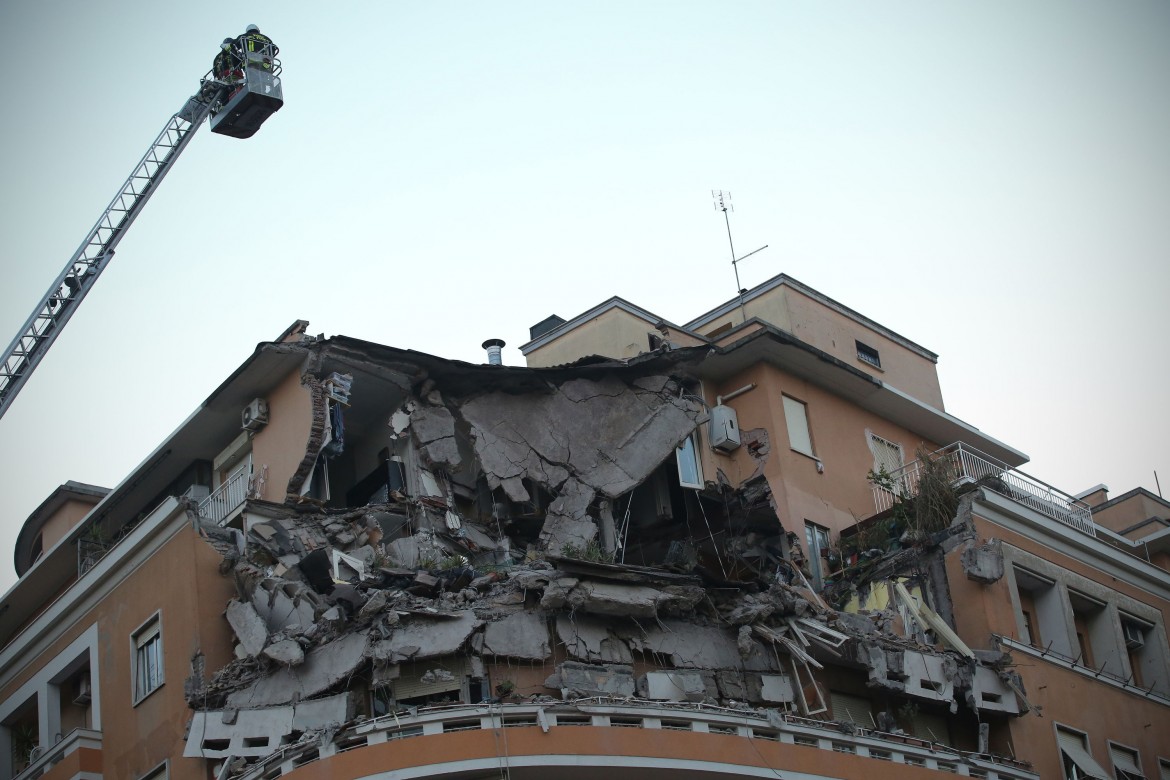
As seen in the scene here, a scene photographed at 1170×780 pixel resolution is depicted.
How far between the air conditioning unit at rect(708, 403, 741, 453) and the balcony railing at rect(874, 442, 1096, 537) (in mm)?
3223

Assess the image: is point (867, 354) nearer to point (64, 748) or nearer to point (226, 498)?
point (226, 498)

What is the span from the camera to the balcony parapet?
75.2 ft

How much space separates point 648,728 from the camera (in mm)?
23969

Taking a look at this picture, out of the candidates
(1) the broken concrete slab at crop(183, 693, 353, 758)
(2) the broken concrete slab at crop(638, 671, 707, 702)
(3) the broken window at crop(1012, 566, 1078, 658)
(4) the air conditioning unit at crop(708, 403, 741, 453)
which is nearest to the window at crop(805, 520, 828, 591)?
(4) the air conditioning unit at crop(708, 403, 741, 453)

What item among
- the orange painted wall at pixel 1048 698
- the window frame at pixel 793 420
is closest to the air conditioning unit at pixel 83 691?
the window frame at pixel 793 420

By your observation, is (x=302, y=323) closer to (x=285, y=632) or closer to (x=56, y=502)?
(x=285, y=632)

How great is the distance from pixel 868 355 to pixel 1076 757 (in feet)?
40.0

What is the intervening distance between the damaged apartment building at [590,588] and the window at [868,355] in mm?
963

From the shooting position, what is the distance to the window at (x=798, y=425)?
1325 inches

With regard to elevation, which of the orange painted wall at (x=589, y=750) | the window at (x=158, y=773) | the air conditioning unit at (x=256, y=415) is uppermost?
the air conditioning unit at (x=256, y=415)

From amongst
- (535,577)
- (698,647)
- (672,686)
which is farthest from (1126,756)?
(535,577)

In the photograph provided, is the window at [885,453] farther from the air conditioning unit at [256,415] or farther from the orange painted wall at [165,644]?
the orange painted wall at [165,644]

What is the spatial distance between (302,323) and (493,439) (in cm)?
435

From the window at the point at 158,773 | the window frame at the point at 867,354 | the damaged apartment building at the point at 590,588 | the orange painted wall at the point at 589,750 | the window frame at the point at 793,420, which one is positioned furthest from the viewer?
the window frame at the point at 867,354
